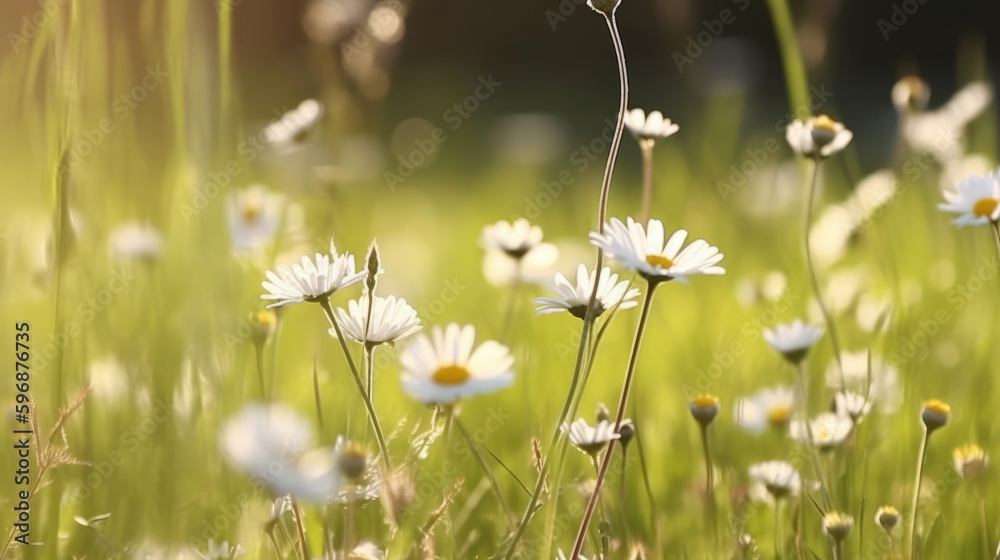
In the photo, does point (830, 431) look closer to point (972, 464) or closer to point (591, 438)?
point (972, 464)

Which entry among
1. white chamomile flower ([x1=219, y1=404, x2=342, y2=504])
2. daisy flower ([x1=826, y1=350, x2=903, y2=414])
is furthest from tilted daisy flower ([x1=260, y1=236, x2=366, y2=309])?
daisy flower ([x1=826, y1=350, x2=903, y2=414])

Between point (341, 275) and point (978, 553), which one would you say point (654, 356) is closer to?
point (978, 553)

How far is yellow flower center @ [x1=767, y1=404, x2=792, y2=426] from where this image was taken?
1.00 meters

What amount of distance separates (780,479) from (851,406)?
0.10 meters

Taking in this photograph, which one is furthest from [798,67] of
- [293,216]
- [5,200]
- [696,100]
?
[696,100]

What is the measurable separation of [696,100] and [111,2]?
9.35ft

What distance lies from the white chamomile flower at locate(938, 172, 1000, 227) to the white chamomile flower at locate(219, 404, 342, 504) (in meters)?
0.60

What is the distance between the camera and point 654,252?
2.13ft

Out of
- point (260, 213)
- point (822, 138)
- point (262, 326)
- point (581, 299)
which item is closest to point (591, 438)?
point (581, 299)

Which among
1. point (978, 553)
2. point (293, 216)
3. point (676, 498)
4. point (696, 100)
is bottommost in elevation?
point (978, 553)

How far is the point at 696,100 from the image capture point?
3350 mm

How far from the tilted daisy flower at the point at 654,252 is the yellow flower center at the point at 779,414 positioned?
1.36 ft

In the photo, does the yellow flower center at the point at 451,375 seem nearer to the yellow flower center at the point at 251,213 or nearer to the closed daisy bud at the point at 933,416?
the closed daisy bud at the point at 933,416

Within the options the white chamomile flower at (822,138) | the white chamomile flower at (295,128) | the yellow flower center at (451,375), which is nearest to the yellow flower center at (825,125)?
the white chamomile flower at (822,138)
